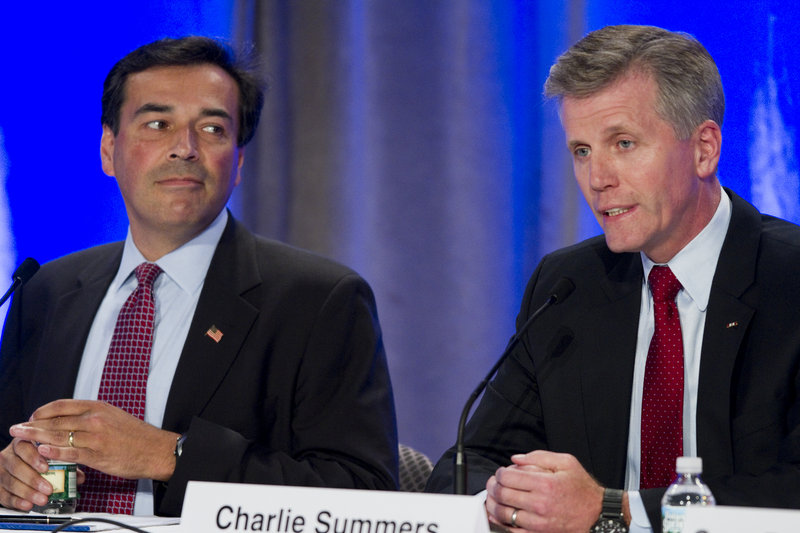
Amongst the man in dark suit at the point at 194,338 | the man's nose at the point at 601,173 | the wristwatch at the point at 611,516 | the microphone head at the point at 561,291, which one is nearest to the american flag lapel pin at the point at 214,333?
the man in dark suit at the point at 194,338

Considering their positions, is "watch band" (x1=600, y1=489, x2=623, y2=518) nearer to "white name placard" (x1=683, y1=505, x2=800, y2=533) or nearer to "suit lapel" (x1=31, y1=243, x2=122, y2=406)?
"white name placard" (x1=683, y1=505, x2=800, y2=533)

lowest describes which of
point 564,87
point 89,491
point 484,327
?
point 89,491

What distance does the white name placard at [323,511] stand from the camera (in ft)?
5.32

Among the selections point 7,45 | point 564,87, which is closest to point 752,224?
point 564,87

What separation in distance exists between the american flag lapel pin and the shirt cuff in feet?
4.09

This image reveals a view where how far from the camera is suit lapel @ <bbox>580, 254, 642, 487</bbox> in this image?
247cm

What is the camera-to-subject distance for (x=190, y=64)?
10.3 feet

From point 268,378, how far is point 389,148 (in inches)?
62.6

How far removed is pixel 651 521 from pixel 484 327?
78.5 inches

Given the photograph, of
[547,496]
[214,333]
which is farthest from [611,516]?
[214,333]

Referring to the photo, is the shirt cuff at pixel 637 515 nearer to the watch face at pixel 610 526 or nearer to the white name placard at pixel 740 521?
the watch face at pixel 610 526

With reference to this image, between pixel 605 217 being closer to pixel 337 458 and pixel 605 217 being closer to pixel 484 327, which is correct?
pixel 337 458

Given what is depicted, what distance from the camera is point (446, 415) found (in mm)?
4047

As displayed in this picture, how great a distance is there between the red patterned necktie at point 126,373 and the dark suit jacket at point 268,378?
12 centimetres
